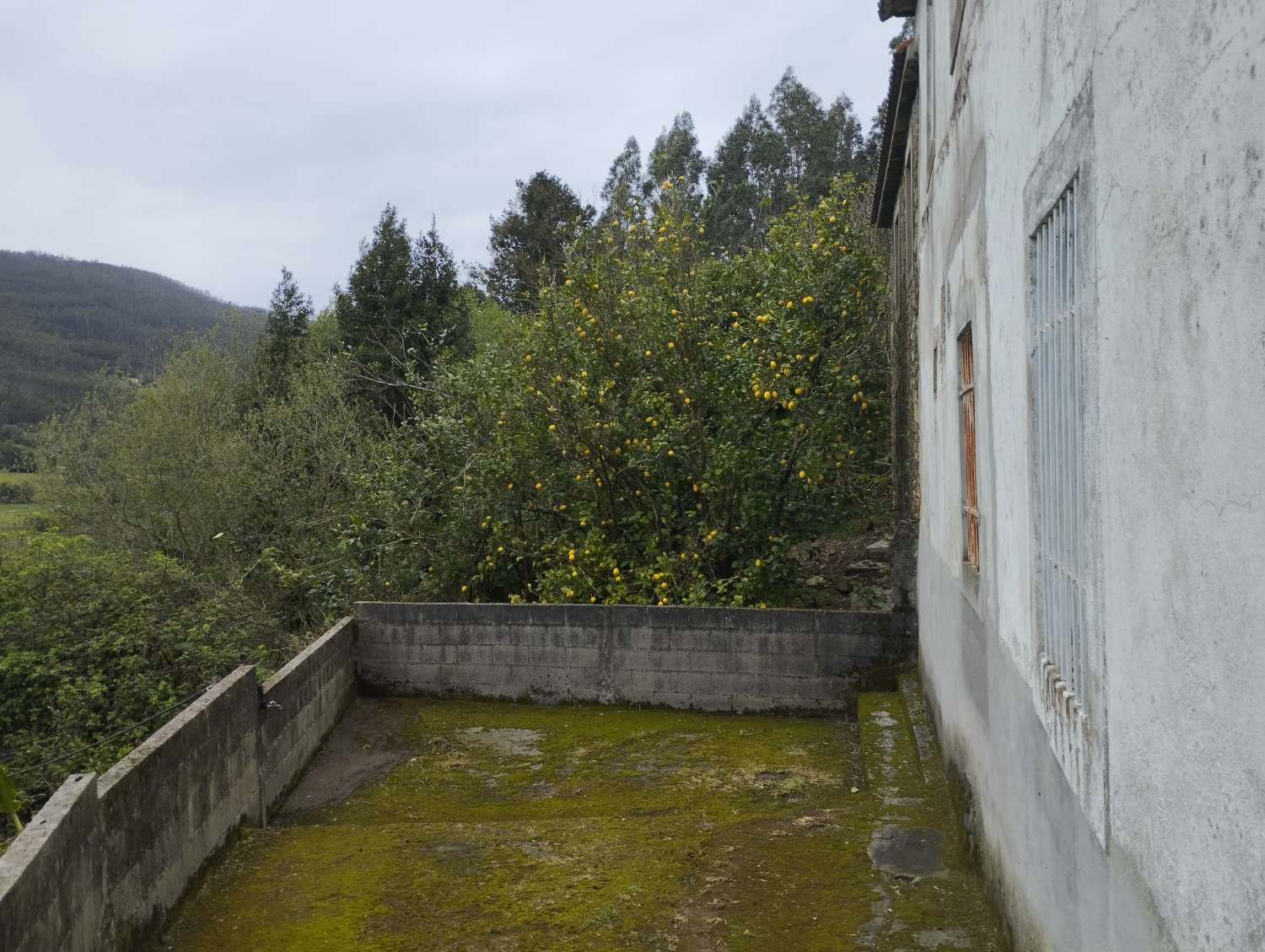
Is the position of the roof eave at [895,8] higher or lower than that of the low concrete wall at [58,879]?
higher

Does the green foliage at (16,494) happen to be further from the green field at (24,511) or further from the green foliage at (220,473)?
the green foliage at (220,473)

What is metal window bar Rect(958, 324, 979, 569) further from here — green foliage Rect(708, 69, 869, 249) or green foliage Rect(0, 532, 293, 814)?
green foliage Rect(708, 69, 869, 249)

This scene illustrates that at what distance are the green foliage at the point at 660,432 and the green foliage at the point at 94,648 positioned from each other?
182 centimetres

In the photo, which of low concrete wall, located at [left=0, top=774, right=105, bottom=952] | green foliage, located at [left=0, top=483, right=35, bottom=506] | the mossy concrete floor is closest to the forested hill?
green foliage, located at [left=0, top=483, right=35, bottom=506]

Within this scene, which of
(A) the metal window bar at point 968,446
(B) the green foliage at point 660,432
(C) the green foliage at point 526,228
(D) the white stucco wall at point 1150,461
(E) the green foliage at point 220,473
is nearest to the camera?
(D) the white stucco wall at point 1150,461

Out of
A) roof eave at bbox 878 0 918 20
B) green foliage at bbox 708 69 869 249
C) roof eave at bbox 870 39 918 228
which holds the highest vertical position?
green foliage at bbox 708 69 869 249

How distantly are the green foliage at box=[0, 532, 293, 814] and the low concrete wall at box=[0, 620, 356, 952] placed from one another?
3842 mm

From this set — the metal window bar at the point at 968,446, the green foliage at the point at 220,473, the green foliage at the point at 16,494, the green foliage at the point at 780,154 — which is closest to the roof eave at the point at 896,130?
the metal window bar at the point at 968,446

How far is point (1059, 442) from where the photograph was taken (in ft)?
9.23

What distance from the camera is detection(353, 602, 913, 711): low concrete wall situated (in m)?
8.98

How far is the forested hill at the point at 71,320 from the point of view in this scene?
5609 cm

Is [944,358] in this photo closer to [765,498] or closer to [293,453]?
[765,498]

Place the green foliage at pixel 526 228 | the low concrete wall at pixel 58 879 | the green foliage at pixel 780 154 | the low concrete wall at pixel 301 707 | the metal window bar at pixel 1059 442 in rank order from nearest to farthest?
1. the metal window bar at pixel 1059 442
2. the low concrete wall at pixel 58 879
3. the low concrete wall at pixel 301 707
4. the green foliage at pixel 526 228
5. the green foliage at pixel 780 154

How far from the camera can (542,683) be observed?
9.70 meters
